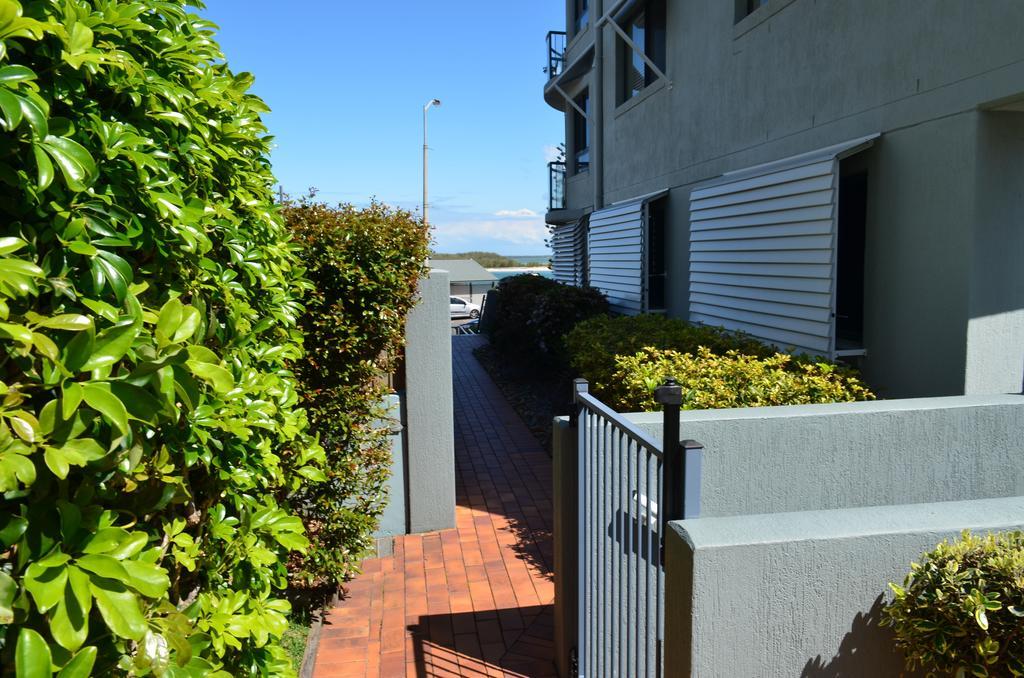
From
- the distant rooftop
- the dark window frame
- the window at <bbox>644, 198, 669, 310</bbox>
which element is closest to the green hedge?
→ the window at <bbox>644, 198, 669, 310</bbox>

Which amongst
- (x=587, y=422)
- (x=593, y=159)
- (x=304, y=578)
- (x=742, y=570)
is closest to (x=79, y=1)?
(x=742, y=570)

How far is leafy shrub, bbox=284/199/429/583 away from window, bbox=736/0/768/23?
520 centimetres

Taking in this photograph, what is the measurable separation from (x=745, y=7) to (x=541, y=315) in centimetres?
554

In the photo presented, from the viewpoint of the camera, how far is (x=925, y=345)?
553 centimetres

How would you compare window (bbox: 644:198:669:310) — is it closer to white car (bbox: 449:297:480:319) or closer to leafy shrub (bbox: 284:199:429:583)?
leafy shrub (bbox: 284:199:429:583)

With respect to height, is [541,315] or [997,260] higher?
[997,260]

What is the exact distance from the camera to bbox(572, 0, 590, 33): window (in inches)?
638

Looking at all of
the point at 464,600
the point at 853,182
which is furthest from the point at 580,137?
the point at 464,600

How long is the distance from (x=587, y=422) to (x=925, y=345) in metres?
3.30

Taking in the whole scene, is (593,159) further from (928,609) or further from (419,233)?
(928,609)

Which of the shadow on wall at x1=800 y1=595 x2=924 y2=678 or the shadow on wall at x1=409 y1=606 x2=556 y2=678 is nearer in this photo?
the shadow on wall at x1=800 y1=595 x2=924 y2=678

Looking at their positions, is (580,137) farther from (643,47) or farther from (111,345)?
(111,345)

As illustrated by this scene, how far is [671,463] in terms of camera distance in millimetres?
2562

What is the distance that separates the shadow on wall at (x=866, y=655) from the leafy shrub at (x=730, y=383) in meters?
2.37
